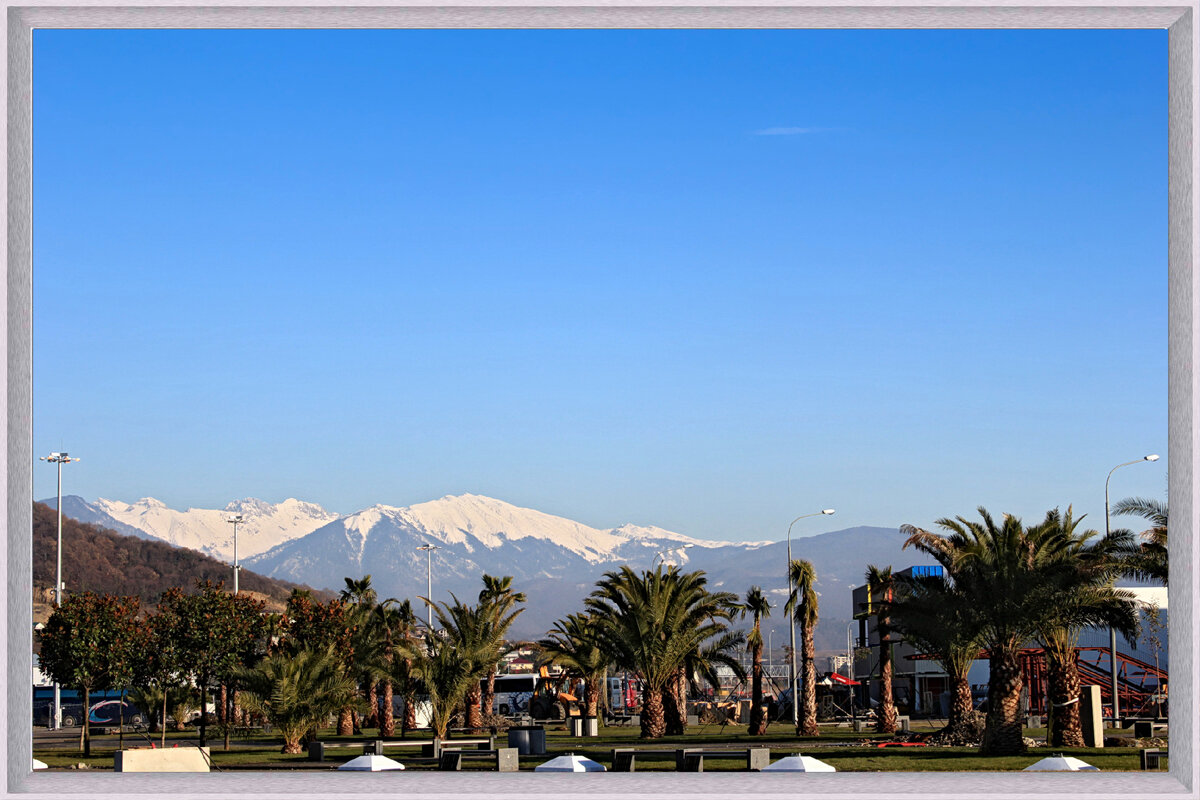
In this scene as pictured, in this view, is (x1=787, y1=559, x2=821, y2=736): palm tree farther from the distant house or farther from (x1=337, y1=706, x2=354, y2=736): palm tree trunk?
(x1=337, y1=706, x2=354, y2=736): palm tree trunk

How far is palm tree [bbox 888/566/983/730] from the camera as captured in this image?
32.0 metres

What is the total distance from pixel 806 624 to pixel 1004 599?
58.1 feet

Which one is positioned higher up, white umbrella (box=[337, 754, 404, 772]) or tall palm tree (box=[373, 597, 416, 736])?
white umbrella (box=[337, 754, 404, 772])

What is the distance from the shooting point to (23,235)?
1518cm

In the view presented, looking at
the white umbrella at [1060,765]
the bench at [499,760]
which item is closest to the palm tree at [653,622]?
the bench at [499,760]

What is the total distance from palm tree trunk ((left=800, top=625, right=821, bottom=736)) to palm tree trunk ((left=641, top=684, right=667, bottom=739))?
287 inches

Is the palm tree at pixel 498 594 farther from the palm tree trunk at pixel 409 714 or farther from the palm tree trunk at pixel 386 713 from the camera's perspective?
the palm tree trunk at pixel 386 713

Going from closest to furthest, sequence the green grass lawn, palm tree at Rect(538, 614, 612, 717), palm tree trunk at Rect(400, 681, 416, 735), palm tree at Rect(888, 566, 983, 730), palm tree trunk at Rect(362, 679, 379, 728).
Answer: the green grass lawn, palm tree at Rect(888, 566, 983, 730), palm tree trunk at Rect(400, 681, 416, 735), palm tree at Rect(538, 614, 612, 717), palm tree trunk at Rect(362, 679, 379, 728)

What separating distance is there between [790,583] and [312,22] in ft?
120

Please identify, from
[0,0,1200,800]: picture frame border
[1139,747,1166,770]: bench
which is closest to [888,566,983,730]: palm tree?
[1139,747,1166,770]: bench

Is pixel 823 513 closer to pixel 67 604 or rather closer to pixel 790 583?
pixel 790 583

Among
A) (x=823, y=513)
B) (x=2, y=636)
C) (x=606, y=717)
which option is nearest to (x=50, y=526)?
(x=606, y=717)

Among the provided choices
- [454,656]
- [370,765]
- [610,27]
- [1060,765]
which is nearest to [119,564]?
[454,656]

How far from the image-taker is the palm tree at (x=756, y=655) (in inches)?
1778
